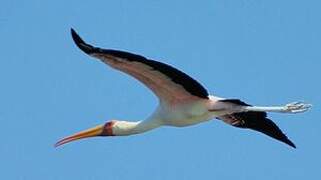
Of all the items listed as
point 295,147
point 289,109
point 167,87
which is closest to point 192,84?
point 167,87

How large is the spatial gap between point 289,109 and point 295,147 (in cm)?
289

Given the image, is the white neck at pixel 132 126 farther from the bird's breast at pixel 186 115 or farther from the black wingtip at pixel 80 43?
the black wingtip at pixel 80 43

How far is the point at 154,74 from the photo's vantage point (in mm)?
29469

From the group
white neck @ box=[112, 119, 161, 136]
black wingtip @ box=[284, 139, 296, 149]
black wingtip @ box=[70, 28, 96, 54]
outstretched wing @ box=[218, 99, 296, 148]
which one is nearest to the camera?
black wingtip @ box=[70, 28, 96, 54]

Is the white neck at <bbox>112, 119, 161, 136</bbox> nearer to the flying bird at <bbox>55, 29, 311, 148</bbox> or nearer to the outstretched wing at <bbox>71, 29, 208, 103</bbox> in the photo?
the flying bird at <bbox>55, 29, 311, 148</bbox>

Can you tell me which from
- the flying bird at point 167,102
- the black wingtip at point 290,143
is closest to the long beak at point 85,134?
the flying bird at point 167,102

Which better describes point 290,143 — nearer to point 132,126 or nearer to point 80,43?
point 132,126

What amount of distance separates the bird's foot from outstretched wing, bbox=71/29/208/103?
2.02 m

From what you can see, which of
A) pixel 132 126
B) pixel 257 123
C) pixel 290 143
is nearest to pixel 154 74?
pixel 132 126

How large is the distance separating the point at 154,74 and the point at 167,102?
66.5 inches

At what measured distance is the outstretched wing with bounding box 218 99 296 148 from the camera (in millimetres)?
33406

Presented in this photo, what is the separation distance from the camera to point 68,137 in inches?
1283

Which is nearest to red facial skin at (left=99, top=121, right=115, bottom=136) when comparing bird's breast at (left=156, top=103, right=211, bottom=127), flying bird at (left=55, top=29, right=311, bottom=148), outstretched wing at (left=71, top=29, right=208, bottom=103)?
flying bird at (left=55, top=29, right=311, bottom=148)

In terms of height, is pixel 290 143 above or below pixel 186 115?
above
